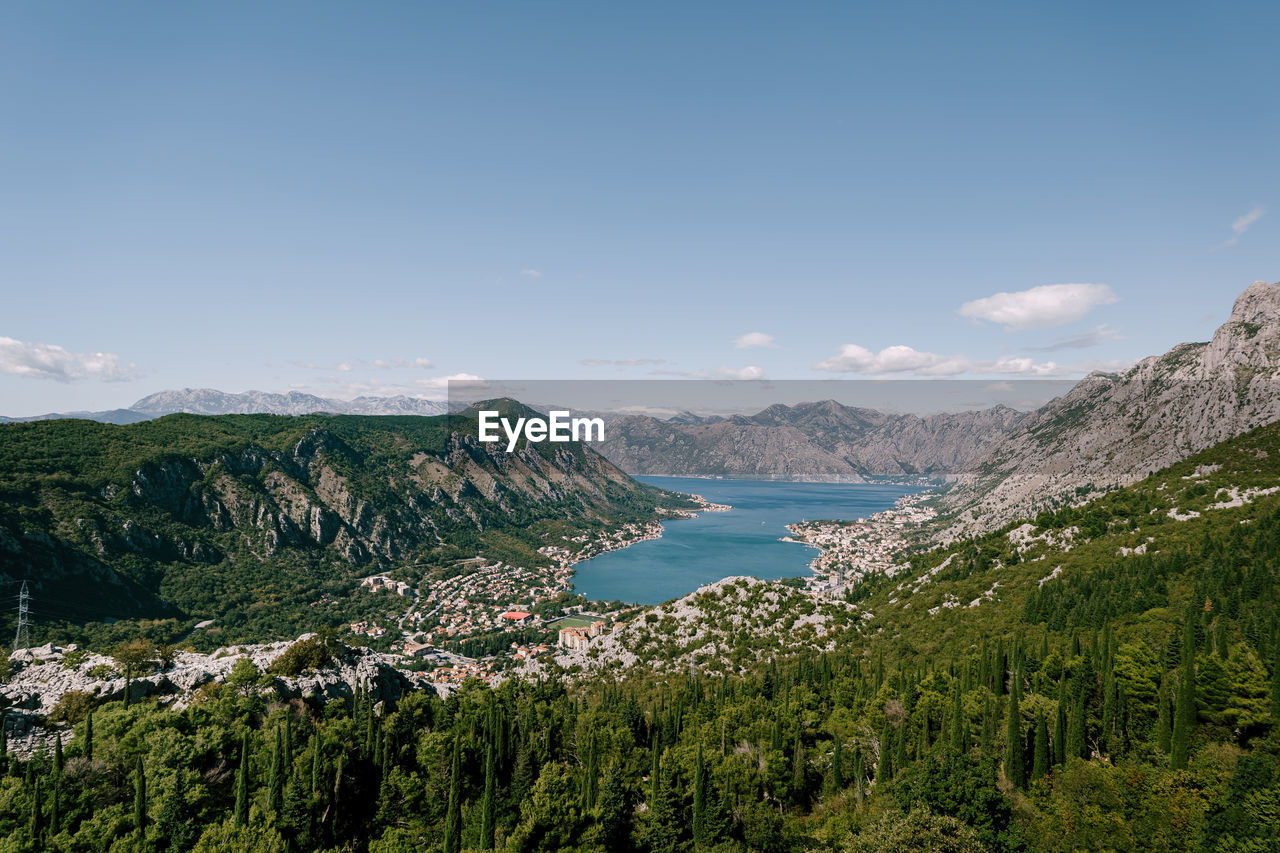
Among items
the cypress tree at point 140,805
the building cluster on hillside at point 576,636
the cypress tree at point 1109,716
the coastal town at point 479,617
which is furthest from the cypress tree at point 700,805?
the building cluster on hillside at point 576,636

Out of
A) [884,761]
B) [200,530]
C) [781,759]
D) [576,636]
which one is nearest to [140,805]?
[781,759]

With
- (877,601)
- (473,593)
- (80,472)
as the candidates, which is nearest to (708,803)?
(877,601)

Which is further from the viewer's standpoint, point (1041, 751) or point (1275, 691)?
point (1041, 751)

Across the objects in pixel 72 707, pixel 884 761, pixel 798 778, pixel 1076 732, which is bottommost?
pixel 798 778

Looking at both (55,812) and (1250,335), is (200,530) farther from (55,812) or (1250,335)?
(1250,335)

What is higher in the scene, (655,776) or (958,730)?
(958,730)

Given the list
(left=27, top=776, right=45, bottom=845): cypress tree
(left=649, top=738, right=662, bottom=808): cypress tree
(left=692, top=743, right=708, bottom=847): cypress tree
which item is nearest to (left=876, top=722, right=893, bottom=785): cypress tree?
(left=692, top=743, right=708, bottom=847): cypress tree
